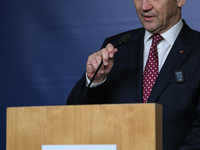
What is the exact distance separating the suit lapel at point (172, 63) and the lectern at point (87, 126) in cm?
61

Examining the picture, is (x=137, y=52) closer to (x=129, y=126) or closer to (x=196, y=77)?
(x=196, y=77)

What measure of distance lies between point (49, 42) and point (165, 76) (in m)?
1.08

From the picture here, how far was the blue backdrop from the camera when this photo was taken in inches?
94.4

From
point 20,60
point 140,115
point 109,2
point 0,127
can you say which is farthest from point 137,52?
point 0,127

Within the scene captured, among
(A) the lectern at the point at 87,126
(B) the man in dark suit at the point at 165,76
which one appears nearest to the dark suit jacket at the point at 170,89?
(B) the man in dark suit at the point at 165,76

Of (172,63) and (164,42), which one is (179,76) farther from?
(164,42)

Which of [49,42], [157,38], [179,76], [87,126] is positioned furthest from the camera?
[49,42]

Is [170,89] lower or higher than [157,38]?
lower

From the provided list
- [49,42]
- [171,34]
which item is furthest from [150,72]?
[49,42]

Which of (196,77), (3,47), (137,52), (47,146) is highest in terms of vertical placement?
(3,47)

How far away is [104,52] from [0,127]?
1503mm

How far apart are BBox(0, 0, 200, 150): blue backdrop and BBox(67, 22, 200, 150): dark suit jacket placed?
615 millimetres

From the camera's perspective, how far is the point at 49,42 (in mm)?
2461

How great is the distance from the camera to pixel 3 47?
255cm
